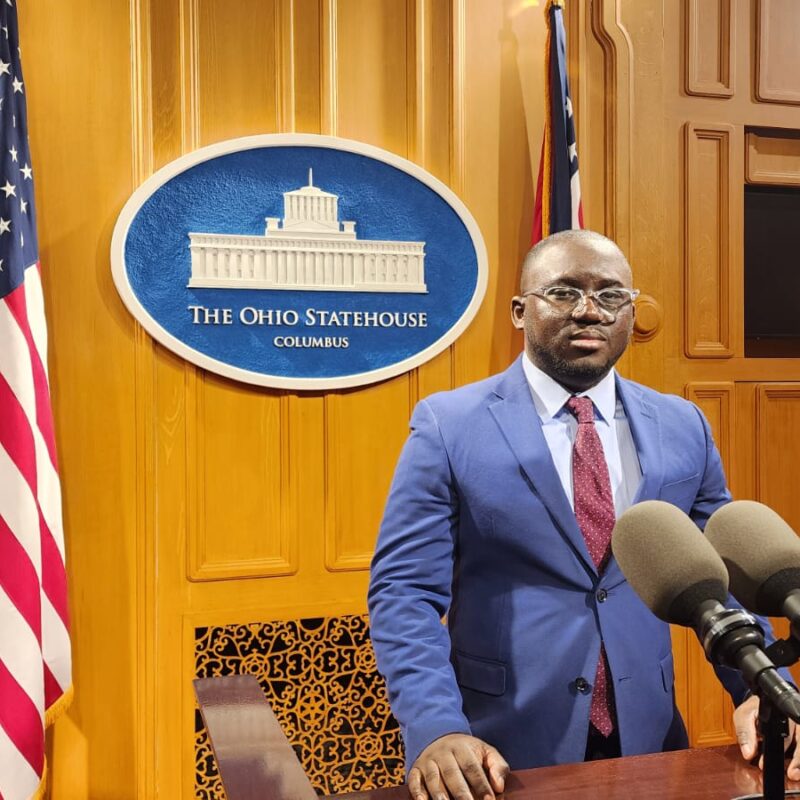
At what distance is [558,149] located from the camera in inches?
103

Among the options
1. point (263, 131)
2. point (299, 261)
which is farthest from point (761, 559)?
point (263, 131)

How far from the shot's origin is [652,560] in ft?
2.64

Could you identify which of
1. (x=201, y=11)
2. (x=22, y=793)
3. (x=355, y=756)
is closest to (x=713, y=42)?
(x=201, y=11)

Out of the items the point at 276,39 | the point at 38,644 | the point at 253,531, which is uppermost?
the point at 276,39

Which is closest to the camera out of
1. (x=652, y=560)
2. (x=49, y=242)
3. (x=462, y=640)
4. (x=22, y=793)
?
(x=652, y=560)

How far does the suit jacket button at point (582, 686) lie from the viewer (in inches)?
56.6

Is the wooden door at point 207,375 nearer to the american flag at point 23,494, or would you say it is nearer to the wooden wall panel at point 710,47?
the american flag at point 23,494

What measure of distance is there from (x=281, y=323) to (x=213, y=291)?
22 centimetres

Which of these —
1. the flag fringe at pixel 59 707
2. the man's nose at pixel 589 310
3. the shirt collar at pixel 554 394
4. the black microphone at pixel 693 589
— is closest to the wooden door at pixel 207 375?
the flag fringe at pixel 59 707

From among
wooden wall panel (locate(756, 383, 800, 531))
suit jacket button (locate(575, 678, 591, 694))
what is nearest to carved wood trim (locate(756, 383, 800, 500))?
wooden wall panel (locate(756, 383, 800, 531))

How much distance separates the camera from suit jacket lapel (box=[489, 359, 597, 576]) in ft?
4.76

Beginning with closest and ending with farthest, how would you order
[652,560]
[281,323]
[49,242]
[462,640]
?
1. [652,560]
2. [462,640]
3. [49,242]
4. [281,323]

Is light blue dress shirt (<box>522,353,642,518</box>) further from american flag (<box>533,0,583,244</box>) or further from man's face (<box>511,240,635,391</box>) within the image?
american flag (<box>533,0,583,244</box>)

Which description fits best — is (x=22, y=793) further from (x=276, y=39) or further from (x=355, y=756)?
(x=276, y=39)
